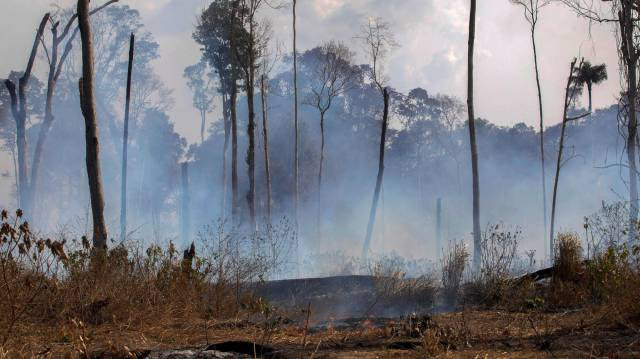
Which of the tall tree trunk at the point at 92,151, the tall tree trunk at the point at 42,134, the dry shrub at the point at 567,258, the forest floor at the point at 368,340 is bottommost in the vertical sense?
the forest floor at the point at 368,340

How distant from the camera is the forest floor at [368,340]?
519 cm

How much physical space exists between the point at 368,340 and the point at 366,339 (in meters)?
0.12

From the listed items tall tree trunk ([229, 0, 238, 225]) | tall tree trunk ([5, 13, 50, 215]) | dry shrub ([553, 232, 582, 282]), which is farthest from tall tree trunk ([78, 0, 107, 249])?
tall tree trunk ([229, 0, 238, 225])

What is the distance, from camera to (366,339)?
651 cm

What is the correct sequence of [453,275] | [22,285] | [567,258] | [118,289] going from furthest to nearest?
1. [453,275]
2. [567,258]
3. [118,289]
4. [22,285]

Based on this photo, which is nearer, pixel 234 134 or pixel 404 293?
pixel 404 293

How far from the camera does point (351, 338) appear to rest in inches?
262

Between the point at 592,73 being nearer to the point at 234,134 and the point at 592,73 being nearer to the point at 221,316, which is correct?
the point at 234,134

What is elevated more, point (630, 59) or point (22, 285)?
point (630, 59)

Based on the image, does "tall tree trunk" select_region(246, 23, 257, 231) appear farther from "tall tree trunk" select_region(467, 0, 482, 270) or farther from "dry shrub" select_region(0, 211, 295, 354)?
"dry shrub" select_region(0, 211, 295, 354)

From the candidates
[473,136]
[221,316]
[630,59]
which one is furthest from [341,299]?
[473,136]

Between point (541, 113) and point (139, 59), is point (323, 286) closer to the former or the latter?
point (541, 113)

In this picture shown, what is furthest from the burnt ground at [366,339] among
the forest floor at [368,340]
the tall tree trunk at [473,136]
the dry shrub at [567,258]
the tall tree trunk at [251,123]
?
the tall tree trunk at [251,123]

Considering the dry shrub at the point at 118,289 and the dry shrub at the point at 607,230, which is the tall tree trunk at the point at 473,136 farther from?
the dry shrub at the point at 118,289
